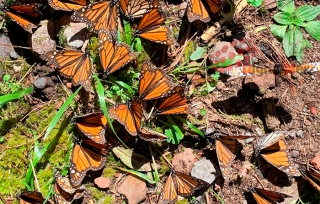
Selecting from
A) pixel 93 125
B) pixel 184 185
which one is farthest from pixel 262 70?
pixel 93 125

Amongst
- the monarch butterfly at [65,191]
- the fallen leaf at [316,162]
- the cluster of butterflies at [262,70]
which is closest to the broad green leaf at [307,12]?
the cluster of butterflies at [262,70]

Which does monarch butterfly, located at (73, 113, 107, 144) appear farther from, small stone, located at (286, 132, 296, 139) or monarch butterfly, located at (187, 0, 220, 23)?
small stone, located at (286, 132, 296, 139)

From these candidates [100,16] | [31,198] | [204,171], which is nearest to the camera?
[31,198]

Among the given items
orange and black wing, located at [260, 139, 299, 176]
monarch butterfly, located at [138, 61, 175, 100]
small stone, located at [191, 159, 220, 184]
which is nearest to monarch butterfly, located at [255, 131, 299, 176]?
orange and black wing, located at [260, 139, 299, 176]

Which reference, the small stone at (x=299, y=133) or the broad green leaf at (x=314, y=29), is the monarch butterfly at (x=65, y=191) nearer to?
the small stone at (x=299, y=133)

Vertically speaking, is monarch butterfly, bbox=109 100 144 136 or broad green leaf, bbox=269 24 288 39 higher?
broad green leaf, bbox=269 24 288 39

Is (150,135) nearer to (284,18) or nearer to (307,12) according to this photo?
(284,18)

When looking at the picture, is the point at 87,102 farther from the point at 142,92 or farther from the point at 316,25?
the point at 316,25
